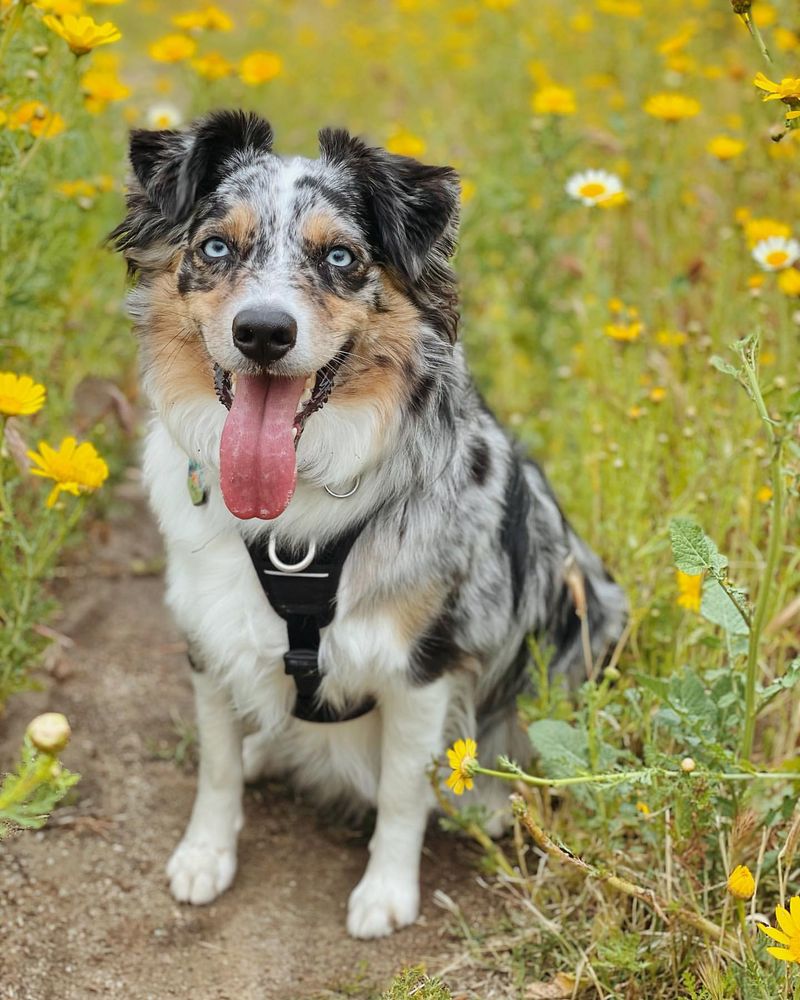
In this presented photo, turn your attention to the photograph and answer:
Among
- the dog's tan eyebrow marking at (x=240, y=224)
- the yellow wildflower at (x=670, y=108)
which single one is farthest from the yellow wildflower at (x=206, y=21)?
the dog's tan eyebrow marking at (x=240, y=224)

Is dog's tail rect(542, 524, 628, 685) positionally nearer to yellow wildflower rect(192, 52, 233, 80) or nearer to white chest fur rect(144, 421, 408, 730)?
white chest fur rect(144, 421, 408, 730)

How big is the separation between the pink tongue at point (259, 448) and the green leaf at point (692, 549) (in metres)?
0.85

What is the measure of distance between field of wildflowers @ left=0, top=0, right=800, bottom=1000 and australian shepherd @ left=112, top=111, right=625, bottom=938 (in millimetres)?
257

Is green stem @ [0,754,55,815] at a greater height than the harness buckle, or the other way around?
green stem @ [0,754,55,815]

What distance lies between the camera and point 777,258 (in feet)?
11.4

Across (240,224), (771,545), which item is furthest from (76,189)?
(771,545)

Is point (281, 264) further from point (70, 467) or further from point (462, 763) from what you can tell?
point (462, 763)

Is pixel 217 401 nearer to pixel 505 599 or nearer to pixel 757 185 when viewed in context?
pixel 505 599

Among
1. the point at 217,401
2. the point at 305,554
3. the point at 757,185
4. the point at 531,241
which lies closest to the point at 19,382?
the point at 217,401

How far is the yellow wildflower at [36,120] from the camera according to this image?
3027 mm

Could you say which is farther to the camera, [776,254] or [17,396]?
[776,254]

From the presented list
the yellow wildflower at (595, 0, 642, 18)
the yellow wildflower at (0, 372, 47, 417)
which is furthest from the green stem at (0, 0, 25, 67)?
the yellow wildflower at (595, 0, 642, 18)

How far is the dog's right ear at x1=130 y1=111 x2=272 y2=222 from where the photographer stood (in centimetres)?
256

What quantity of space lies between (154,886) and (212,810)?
0.26 metres
